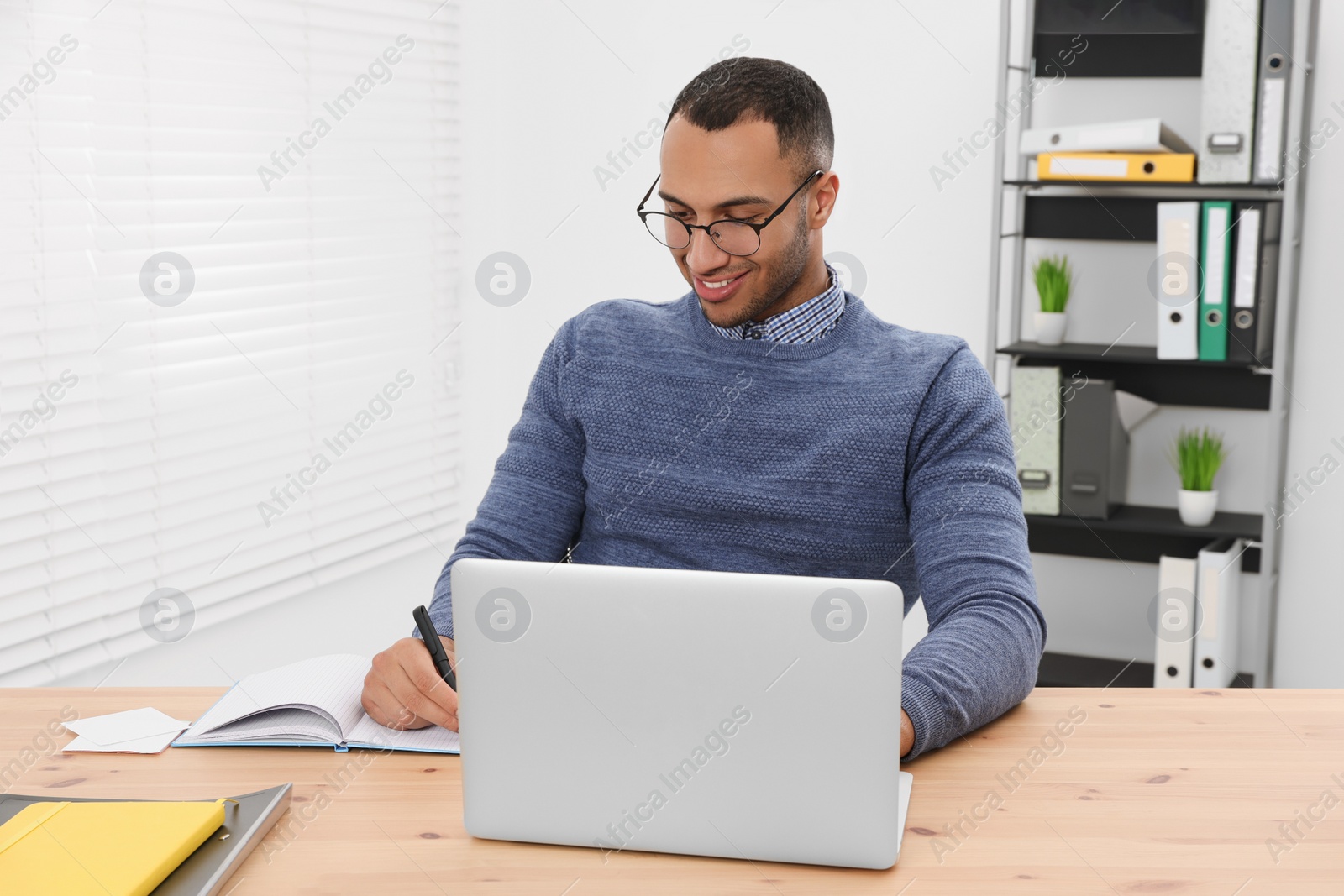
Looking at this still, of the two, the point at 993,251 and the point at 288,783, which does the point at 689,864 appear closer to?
the point at 288,783

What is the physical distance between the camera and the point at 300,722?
1.17 m

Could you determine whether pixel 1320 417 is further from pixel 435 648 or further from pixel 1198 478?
pixel 435 648

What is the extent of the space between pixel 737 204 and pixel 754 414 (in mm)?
259

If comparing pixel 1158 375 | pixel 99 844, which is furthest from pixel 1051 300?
pixel 99 844

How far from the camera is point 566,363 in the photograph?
167 centimetres

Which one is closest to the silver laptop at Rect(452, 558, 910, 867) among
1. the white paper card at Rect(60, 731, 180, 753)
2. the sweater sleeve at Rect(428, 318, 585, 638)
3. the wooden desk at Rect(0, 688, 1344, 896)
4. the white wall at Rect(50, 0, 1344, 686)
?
the wooden desk at Rect(0, 688, 1344, 896)

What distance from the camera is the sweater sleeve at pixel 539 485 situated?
1586 mm

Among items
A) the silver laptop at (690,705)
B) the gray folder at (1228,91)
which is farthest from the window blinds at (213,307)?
the gray folder at (1228,91)

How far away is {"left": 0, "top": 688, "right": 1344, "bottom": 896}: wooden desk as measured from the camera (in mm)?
907

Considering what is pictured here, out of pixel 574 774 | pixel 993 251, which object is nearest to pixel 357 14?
pixel 993 251

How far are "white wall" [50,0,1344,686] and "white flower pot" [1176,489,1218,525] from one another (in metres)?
0.24

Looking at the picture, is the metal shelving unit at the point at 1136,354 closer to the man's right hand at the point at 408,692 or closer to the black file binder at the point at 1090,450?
the black file binder at the point at 1090,450

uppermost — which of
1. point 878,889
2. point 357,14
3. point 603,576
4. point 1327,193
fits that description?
point 357,14

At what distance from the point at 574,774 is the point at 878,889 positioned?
237mm
